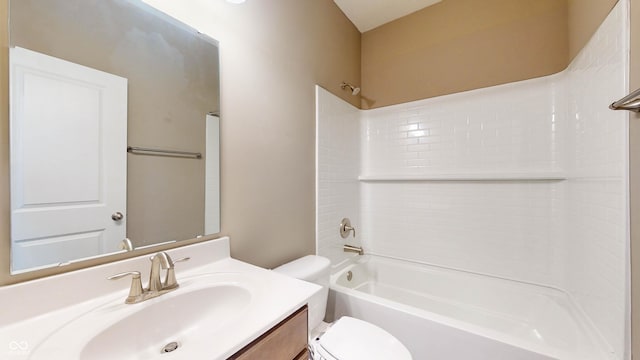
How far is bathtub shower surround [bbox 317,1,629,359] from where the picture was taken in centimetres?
106

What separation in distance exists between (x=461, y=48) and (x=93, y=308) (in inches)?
103

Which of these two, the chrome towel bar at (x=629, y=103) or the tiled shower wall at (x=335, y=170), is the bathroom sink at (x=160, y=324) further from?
the chrome towel bar at (x=629, y=103)

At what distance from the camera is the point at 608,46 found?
106 cm

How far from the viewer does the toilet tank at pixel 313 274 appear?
1.29m

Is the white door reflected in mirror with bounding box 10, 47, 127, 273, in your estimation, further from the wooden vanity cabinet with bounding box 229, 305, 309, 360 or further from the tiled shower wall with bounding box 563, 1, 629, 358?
the tiled shower wall with bounding box 563, 1, 629, 358

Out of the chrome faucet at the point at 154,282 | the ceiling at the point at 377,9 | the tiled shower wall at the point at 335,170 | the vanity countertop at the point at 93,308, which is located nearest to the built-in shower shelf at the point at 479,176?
the tiled shower wall at the point at 335,170

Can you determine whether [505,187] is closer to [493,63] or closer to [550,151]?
[550,151]

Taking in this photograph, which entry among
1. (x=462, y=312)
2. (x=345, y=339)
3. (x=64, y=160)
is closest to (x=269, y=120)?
(x=64, y=160)

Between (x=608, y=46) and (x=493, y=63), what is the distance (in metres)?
0.81

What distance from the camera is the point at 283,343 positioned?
0.69 meters

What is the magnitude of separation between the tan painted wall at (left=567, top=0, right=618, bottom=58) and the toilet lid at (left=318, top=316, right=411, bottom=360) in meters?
1.76

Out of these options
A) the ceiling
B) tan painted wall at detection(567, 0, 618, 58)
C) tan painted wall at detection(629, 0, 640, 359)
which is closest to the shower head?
the ceiling

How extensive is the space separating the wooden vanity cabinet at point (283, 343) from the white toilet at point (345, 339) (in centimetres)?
32

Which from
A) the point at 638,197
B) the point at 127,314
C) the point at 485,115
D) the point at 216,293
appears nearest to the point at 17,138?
the point at 127,314
